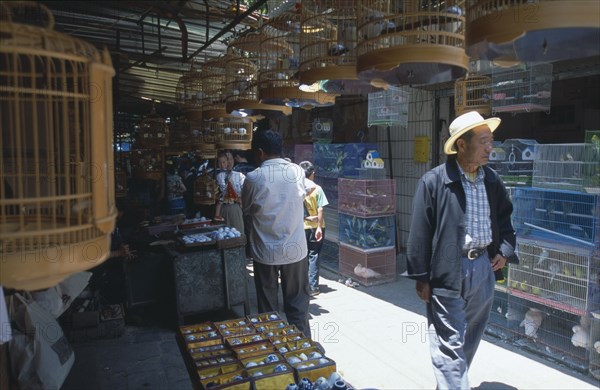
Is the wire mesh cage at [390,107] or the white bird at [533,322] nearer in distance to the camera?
the white bird at [533,322]

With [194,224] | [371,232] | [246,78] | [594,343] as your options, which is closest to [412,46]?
[246,78]

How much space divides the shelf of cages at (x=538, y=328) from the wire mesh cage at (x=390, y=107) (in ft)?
9.50

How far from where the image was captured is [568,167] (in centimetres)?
427

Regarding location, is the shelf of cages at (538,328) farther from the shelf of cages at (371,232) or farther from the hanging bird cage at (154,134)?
the hanging bird cage at (154,134)

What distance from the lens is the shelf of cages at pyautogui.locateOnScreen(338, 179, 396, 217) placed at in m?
6.75

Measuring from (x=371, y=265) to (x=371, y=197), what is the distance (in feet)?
3.29

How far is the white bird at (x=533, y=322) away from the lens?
4520 millimetres

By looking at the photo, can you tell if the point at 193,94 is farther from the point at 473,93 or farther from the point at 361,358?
the point at 361,358

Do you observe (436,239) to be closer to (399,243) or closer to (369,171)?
(369,171)

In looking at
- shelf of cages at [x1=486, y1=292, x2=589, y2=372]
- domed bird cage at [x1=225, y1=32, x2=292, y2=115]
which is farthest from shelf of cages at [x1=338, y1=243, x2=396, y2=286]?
domed bird cage at [x1=225, y1=32, x2=292, y2=115]

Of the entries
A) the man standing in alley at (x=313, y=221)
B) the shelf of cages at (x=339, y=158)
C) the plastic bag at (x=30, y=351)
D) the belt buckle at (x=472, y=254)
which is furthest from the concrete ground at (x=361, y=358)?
the shelf of cages at (x=339, y=158)

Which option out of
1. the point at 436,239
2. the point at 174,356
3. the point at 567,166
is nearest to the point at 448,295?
the point at 436,239

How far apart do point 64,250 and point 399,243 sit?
6.63 metres

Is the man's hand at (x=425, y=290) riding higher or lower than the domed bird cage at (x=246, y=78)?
lower
